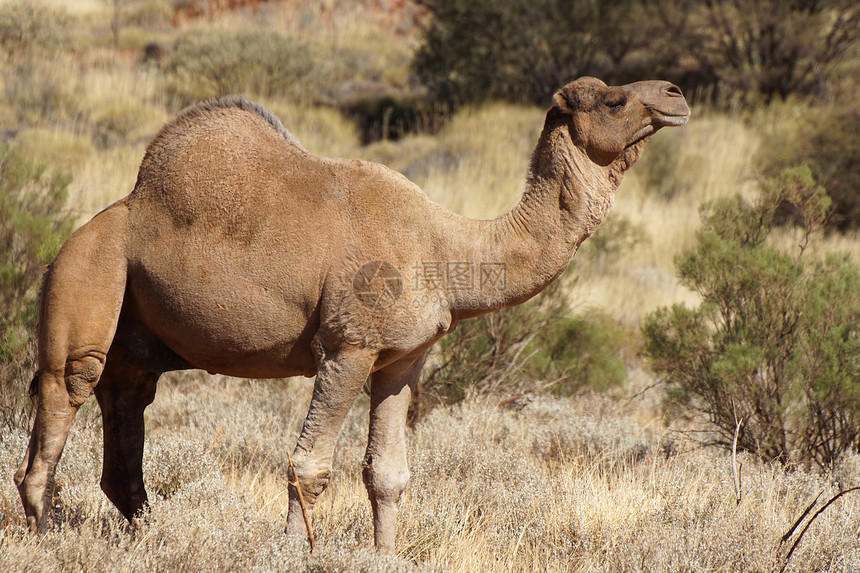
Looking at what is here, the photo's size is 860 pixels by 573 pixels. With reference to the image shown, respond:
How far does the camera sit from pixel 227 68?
1972 cm

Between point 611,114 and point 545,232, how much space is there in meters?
0.53

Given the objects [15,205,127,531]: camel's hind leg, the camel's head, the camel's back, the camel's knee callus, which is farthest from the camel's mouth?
the camel's knee callus

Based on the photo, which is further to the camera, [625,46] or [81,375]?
[625,46]

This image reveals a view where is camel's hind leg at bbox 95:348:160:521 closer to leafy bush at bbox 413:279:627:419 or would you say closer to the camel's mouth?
the camel's mouth

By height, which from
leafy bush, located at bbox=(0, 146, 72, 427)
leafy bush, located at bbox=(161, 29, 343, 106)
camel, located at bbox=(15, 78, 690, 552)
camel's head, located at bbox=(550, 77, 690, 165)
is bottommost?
leafy bush, located at bbox=(161, 29, 343, 106)

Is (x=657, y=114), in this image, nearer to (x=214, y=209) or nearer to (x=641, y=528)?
(x=214, y=209)

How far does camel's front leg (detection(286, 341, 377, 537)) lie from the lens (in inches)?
135

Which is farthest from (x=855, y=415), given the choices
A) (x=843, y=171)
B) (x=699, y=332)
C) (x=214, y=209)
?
(x=843, y=171)

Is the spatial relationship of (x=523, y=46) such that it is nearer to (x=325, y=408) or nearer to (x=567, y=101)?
(x=567, y=101)

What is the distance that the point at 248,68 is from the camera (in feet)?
65.3

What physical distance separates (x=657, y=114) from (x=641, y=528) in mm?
2143

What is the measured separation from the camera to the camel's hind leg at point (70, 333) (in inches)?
141

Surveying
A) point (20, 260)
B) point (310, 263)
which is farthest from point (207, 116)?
point (20, 260)

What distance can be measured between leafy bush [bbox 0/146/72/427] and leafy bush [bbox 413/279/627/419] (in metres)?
2.91
